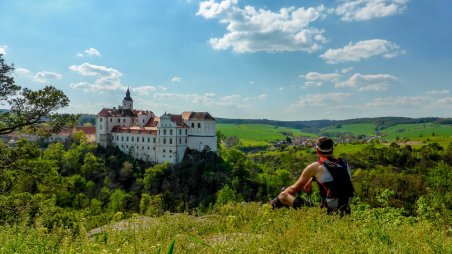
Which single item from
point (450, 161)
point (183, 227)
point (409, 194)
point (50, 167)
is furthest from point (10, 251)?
point (450, 161)

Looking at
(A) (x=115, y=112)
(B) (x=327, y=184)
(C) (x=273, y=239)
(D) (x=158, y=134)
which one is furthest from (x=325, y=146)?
(A) (x=115, y=112)

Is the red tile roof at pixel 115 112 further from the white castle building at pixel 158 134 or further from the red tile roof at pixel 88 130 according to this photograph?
the red tile roof at pixel 88 130

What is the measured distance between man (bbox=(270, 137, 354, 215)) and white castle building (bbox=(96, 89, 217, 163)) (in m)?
74.5

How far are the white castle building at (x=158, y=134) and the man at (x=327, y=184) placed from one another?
74522mm

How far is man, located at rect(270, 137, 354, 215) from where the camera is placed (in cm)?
642

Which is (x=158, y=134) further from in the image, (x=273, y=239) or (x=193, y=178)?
(x=273, y=239)

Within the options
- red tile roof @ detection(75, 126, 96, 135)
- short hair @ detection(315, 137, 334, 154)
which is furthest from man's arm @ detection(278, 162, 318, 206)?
red tile roof @ detection(75, 126, 96, 135)

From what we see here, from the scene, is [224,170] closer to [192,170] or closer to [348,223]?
[192,170]

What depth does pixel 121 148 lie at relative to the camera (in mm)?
86938

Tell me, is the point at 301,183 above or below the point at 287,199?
above

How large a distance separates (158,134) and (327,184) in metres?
76.8

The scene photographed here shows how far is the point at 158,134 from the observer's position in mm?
81438

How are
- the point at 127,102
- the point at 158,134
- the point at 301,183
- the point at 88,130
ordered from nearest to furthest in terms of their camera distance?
the point at 301,183 → the point at 158,134 → the point at 127,102 → the point at 88,130

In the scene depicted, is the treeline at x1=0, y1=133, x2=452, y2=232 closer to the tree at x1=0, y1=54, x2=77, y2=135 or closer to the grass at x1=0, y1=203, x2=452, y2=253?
the tree at x1=0, y1=54, x2=77, y2=135
